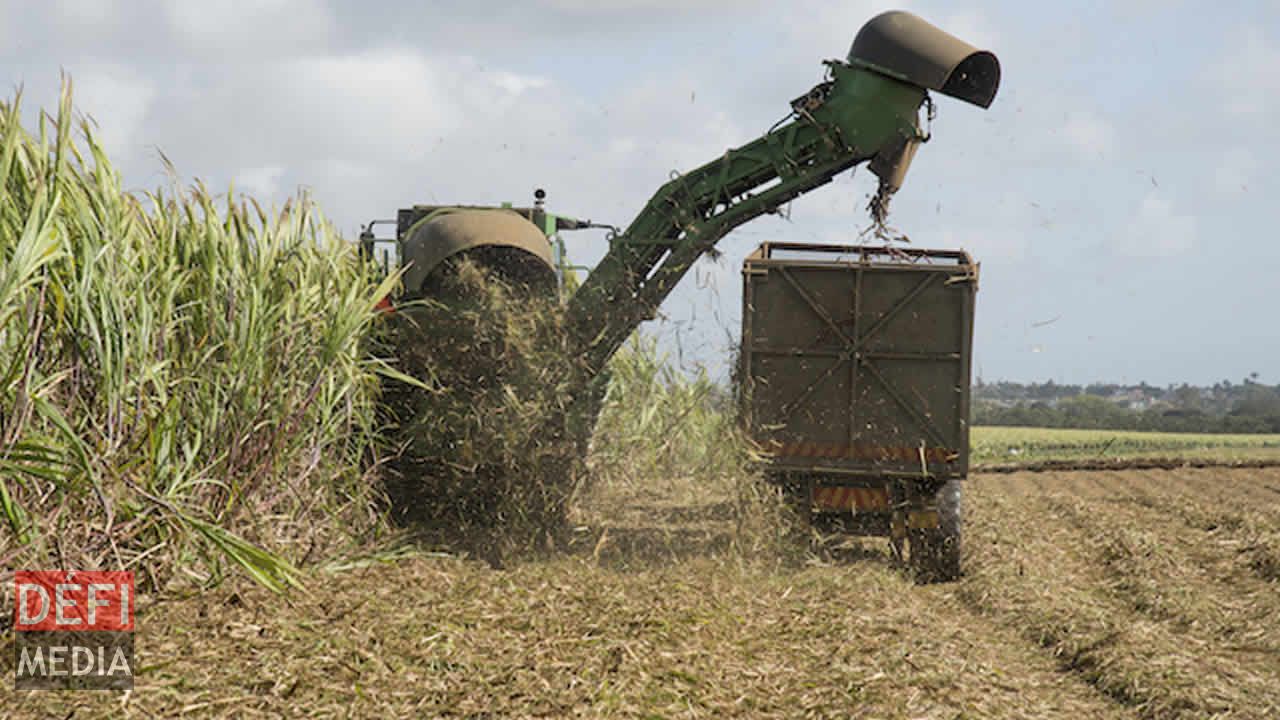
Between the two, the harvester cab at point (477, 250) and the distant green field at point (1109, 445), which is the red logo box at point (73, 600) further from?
the distant green field at point (1109, 445)

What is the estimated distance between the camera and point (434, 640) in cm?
538

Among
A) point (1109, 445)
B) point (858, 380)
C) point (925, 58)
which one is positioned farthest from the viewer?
point (1109, 445)

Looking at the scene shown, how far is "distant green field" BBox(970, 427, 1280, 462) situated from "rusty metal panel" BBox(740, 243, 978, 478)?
469 inches

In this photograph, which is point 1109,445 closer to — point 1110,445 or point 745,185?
point 1110,445

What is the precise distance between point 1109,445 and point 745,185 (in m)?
20.5

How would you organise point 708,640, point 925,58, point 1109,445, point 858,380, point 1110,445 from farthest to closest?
1. point 1110,445
2. point 1109,445
3. point 858,380
4. point 925,58
5. point 708,640

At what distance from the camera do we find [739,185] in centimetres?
910

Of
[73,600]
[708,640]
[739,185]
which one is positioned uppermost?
[739,185]

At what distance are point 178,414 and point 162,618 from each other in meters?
1.04

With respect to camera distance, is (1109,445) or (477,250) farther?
(1109,445)

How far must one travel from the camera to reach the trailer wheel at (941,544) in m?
8.93

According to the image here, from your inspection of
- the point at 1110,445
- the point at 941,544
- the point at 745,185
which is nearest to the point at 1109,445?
the point at 1110,445

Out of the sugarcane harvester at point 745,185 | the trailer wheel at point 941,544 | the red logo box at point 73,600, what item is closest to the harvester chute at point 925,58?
the sugarcane harvester at point 745,185

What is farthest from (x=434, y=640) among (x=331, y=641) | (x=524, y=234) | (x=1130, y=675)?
(x=524, y=234)
